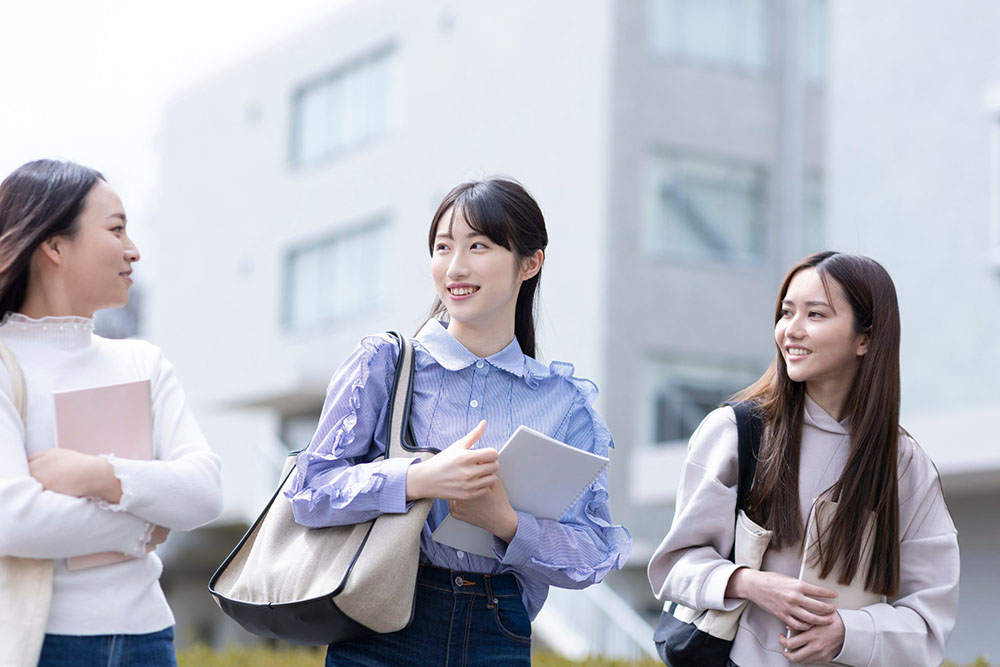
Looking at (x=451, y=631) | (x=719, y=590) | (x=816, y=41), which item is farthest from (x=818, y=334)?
(x=816, y=41)

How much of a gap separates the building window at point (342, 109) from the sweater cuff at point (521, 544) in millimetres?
18072

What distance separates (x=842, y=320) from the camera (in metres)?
3.65

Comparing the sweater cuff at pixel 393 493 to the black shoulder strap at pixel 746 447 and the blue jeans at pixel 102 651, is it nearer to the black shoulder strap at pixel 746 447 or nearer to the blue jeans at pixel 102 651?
the blue jeans at pixel 102 651

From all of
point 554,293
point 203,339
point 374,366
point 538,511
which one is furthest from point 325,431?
point 203,339

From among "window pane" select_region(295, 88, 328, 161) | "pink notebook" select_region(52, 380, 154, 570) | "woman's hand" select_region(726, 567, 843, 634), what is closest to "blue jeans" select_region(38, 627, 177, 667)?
"pink notebook" select_region(52, 380, 154, 570)

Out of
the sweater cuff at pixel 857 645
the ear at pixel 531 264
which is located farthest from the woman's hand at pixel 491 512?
the sweater cuff at pixel 857 645

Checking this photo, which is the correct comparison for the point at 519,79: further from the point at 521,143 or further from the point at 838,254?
the point at 838,254

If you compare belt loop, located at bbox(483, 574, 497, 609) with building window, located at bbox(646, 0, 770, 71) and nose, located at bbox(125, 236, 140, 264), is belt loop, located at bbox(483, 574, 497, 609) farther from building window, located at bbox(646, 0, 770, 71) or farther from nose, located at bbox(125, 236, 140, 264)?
building window, located at bbox(646, 0, 770, 71)

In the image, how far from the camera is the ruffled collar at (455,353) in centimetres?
341

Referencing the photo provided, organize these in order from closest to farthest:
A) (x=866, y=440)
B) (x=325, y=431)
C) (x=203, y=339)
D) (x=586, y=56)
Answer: (x=325, y=431) → (x=866, y=440) → (x=586, y=56) → (x=203, y=339)

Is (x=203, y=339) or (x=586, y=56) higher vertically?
(x=586, y=56)

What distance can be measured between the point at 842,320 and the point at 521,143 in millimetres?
14840

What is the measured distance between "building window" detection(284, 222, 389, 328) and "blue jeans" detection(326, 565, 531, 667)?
56.0 feet

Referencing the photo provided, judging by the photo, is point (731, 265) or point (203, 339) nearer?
point (731, 265)
